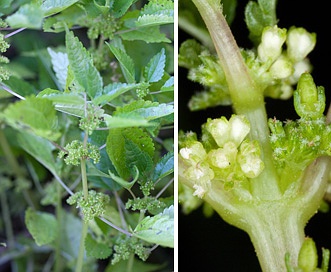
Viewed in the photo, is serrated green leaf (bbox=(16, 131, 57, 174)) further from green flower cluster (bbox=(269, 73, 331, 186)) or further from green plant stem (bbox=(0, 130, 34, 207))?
green flower cluster (bbox=(269, 73, 331, 186))

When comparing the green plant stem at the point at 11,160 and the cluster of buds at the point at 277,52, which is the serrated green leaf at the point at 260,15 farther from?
the green plant stem at the point at 11,160

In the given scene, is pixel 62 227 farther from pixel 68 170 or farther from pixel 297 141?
pixel 297 141

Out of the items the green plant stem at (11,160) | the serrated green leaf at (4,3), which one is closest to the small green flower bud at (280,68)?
the serrated green leaf at (4,3)

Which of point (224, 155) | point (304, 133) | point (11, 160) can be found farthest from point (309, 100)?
point (11, 160)

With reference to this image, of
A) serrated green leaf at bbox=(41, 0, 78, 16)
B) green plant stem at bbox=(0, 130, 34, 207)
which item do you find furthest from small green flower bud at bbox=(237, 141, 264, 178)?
green plant stem at bbox=(0, 130, 34, 207)

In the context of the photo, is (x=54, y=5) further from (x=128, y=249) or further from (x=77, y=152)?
(x=128, y=249)

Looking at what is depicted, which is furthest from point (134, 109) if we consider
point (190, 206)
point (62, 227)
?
point (62, 227)
